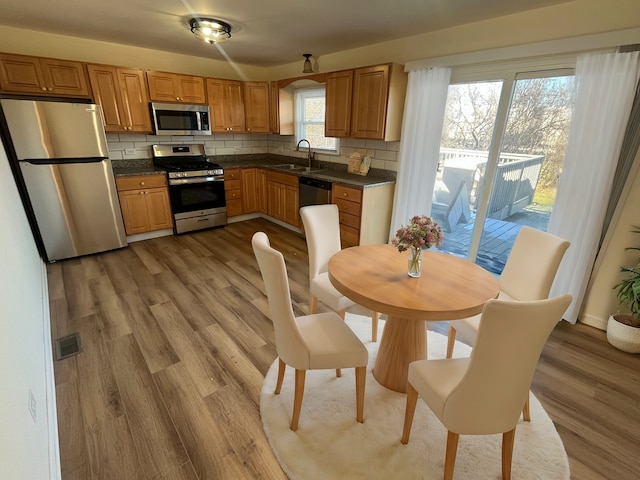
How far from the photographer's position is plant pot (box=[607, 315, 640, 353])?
85.6 inches

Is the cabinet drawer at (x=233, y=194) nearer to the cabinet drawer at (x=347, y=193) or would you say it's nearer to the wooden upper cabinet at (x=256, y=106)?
the wooden upper cabinet at (x=256, y=106)

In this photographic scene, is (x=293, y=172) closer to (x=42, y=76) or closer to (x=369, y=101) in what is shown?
(x=369, y=101)

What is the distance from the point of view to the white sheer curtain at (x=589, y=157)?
2090 millimetres

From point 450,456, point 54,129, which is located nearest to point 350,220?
point 450,456

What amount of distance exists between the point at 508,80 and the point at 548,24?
431 millimetres

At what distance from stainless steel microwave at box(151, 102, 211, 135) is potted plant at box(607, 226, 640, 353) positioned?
4866 mm

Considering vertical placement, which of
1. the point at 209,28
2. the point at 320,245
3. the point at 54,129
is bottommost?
the point at 320,245

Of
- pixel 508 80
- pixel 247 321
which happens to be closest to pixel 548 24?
pixel 508 80

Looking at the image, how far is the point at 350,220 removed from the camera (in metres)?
3.62

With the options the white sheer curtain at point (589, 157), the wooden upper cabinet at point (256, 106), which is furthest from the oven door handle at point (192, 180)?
the white sheer curtain at point (589, 157)

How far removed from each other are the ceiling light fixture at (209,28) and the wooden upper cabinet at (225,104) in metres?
1.54

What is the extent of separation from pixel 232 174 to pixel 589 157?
4.19 meters

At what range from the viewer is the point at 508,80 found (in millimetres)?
2670

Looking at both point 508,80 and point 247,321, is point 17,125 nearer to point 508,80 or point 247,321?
point 247,321
